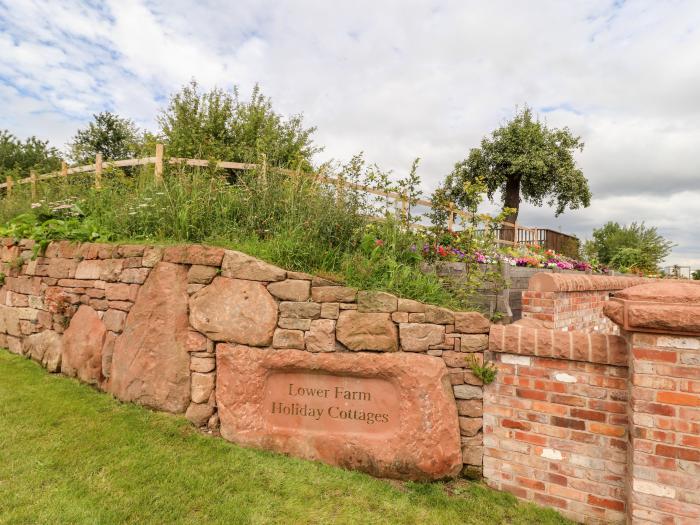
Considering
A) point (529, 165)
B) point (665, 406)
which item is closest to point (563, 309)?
point (665, 406)

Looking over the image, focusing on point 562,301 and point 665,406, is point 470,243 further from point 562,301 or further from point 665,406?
point 665,406

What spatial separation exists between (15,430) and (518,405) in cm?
424

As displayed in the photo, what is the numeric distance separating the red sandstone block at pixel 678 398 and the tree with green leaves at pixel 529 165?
1594cm

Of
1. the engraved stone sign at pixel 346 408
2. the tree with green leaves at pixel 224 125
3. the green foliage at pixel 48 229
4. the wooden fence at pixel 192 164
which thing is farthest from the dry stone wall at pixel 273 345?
the tree with green leaves at pixel 224 125

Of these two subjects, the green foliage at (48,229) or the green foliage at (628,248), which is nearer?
the green foliage at (48,229)

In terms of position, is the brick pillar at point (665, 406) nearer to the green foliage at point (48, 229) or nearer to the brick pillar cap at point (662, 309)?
the brick pillar cap at point (662, 309)

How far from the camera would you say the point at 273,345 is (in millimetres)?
3320

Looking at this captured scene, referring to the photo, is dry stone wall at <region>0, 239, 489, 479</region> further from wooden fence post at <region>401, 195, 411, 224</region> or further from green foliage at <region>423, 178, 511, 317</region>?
wooden fence post at <region>401, 195, 411, 224</region>

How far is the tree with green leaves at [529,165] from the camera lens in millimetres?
17625

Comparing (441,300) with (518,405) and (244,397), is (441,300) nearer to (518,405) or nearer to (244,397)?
(518,405)

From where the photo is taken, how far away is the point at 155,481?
2.76m

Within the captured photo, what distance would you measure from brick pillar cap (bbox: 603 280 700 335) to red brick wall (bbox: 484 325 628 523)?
0.33 m

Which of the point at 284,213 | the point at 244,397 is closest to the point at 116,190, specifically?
the point at 284,213

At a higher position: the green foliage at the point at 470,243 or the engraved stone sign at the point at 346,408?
the green foliage at the point at 470,243
